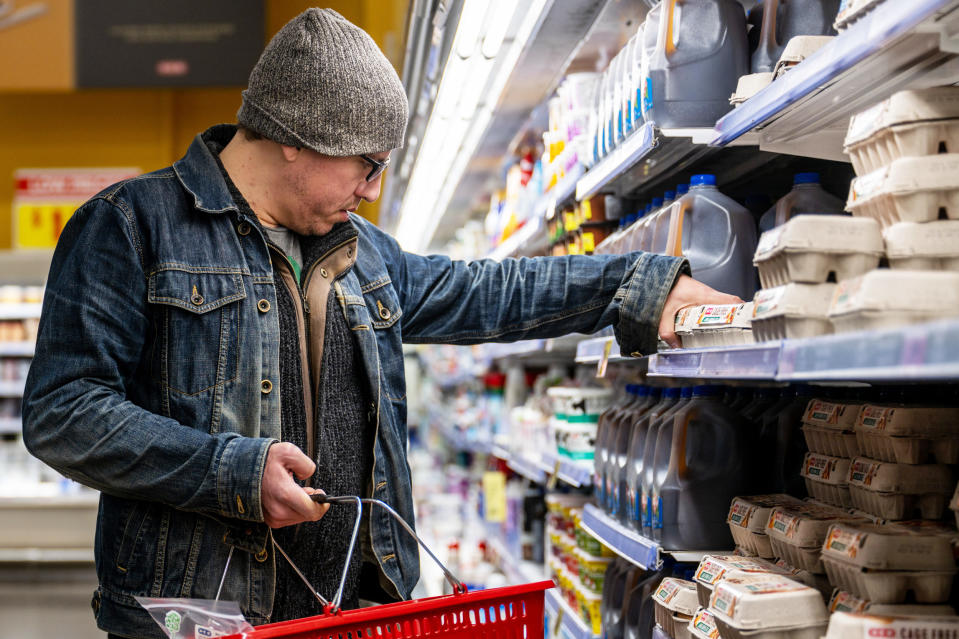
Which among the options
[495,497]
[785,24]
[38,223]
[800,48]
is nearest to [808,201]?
[800,48]

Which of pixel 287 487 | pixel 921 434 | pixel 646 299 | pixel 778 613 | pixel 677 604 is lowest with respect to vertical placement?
pixel 677 604

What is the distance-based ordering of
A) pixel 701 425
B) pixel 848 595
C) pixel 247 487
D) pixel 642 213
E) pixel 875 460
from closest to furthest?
pixel 848 595 → pixel 875 460 → pixel 247 487 → pixel 701 425 → pixel 642 213

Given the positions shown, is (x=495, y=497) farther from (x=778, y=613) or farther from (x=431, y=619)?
(x=778, y=613)

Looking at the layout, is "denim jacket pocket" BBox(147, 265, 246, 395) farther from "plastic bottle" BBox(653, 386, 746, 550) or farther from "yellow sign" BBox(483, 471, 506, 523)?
"yellow sign" BBox(483, 471, 506, 523)

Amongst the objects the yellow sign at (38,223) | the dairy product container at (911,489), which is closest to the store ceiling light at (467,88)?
the dairy product container at (911,489)

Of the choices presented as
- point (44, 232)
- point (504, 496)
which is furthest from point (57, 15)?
point (504, 496)

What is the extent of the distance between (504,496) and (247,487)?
3.53 meters

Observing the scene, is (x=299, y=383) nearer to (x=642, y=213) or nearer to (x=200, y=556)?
(x=200, y=556)

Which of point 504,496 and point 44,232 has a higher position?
point 44,232

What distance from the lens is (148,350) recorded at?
200cm

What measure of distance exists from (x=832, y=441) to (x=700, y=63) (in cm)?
93

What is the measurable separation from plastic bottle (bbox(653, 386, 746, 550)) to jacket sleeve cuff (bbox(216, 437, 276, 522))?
0.98m

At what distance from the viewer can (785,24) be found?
80.5 inches

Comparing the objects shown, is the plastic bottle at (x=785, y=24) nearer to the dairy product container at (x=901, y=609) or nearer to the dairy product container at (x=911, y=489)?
the dairy product container at (x=911, y=489)
